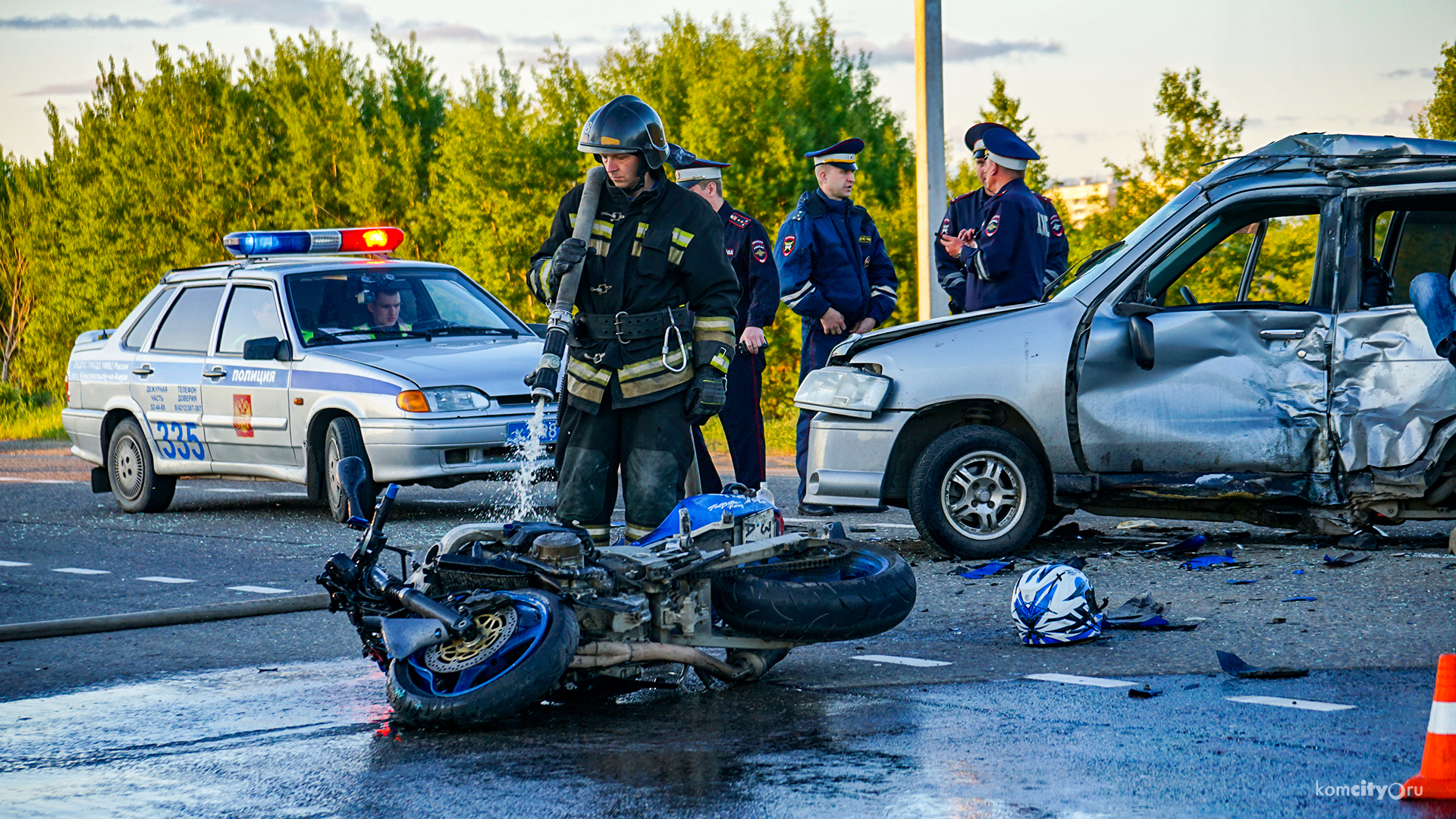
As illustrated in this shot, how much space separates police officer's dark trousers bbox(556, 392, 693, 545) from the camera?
19.1 feet

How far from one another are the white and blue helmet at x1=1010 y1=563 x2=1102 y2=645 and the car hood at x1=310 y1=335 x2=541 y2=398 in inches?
189

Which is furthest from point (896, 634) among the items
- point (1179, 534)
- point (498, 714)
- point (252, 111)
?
point (252, 111)

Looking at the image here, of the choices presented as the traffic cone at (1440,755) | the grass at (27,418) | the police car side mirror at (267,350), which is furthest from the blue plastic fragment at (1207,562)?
the grass at (27,418)

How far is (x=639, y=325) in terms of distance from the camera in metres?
5.79

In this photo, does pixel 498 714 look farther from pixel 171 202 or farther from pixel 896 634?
pixel 171 202

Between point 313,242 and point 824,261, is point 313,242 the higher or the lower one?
the higher one

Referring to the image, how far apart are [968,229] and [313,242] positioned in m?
4.98

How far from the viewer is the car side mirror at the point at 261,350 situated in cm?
1028

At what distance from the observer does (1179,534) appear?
8.23 meters

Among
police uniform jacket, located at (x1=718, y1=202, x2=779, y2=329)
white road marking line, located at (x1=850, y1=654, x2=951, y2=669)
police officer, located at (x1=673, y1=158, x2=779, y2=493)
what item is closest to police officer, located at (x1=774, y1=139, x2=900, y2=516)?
police uniform jacket, located at (x1=718, y1=202, x2=779, y2=329)

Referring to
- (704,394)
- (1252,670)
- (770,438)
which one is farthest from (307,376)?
(1252,670)

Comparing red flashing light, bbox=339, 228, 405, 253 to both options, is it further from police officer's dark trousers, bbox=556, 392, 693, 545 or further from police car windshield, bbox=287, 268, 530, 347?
police officer's dark trousers, bbox=556, 392, 693, 545

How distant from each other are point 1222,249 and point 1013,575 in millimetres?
8696

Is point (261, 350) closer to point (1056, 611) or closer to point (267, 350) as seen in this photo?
point (267, 350)
